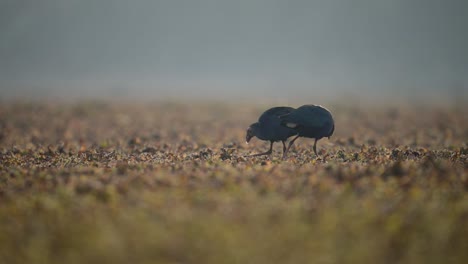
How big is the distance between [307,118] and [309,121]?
→ 0.09 metres

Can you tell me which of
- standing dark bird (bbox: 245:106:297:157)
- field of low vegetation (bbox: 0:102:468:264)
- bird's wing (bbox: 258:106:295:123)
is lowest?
field of low vegetation (bbox: 0:102:468:264)

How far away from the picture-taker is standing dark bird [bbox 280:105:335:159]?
13.9m

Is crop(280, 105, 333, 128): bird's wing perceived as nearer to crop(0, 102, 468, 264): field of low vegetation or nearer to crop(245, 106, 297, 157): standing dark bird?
crop(245, 106, 297, 157): standing dark bird

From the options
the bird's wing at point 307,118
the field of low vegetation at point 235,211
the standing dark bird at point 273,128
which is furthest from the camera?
the standing dark bird at point 273,128

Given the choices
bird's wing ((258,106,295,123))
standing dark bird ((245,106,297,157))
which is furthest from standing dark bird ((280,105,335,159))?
bird's wing ((258,106,295,123))

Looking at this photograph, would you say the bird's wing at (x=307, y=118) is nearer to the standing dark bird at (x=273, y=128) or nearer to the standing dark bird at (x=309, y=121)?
the standing dark bird at (x=309, y=121)

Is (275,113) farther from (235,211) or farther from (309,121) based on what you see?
(235,211)

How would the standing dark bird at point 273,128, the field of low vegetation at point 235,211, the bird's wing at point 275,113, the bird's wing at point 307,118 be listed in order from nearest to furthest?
1. the field of low vegetation at point 235,211
2. the bird's wing at point 307,118
3. the standing dark bird at point 273,128
4. the bird's wing at point 275,113

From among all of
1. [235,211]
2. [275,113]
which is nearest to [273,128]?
[275,113]

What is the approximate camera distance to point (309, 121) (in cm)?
1387

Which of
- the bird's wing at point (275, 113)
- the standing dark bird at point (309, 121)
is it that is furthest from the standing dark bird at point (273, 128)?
the standing dark bird at point (309, 121)

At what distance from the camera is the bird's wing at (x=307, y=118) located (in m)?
13.9

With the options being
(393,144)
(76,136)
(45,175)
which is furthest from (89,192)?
(76,136)

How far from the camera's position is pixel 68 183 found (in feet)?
35.6
